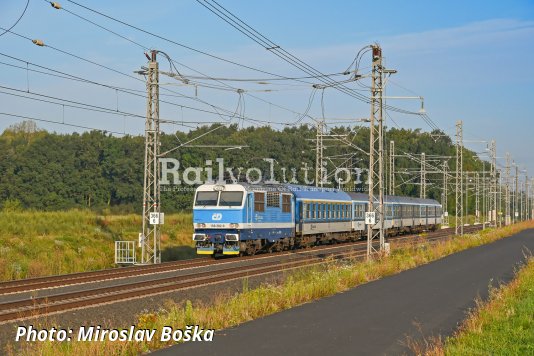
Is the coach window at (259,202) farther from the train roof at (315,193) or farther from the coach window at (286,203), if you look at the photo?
the train roof at (315,193)

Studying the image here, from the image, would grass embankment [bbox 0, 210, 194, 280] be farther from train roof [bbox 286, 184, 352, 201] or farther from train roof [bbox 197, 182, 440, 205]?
train roof [bbox 286, 184, 352, 201]

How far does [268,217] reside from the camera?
117 feet

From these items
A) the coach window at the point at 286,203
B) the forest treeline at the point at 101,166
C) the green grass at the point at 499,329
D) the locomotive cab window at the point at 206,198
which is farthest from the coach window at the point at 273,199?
the forest treeline at the point at 101,166

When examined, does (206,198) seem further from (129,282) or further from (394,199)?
(394,199)

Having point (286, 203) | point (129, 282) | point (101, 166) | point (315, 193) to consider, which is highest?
point (101, 166)

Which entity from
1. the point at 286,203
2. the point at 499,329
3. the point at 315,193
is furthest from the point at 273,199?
the point at 499,329

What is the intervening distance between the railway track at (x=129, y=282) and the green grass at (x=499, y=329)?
29.1 feet

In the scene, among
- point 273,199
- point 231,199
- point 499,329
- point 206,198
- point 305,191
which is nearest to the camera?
point 499,329

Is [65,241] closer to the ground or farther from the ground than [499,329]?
farther from the ground

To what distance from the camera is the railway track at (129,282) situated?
17688mm

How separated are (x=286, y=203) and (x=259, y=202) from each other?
3.48m

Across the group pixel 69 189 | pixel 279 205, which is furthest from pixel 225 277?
pixel 69 189

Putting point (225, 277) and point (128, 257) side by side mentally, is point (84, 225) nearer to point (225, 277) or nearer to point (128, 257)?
point (128, 257)

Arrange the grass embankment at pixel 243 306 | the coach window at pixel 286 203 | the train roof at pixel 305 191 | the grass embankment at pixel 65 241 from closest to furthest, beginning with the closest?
the grass embankment at pixel 243 306 → the grass embankment at pixel 65 241 → the train roof at pixel 305 191 → the coach window at pixel 286 203
